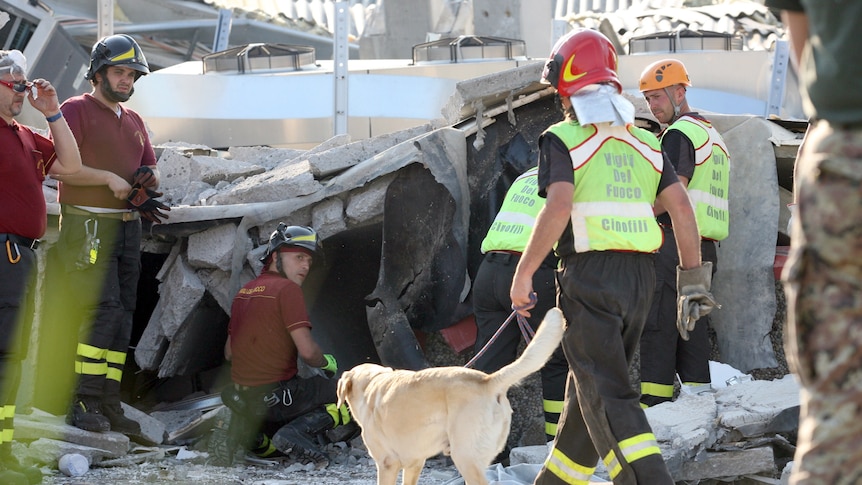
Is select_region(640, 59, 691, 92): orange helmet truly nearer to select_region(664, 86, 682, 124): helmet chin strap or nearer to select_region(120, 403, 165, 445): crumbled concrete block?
select_region(664, 86, 682, 124): helmet chin strap

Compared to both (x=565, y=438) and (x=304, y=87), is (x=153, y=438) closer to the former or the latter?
(x=565, y=438)

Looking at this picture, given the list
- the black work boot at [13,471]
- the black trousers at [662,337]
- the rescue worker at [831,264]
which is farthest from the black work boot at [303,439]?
the rescue worker at [831,264]

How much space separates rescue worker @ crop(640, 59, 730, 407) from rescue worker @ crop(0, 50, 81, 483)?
3.43 m

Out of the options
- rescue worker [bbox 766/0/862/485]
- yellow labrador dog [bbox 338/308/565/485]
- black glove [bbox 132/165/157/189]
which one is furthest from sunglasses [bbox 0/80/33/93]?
rescue worker [bbox 766/0/862/485]

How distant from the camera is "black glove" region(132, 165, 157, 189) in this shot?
6562 millimetres

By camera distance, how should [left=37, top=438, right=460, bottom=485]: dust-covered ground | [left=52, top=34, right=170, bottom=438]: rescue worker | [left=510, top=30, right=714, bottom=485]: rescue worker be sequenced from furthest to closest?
[left=52, top=34, right=170, bottom=438]: rescue worker < [left=37, top=438, right=460, bottom=485]: dust-covered ground < [left=510, top=30, right=714, bottom=485]: rescue worker

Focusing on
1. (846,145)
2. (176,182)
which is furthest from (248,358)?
(846,145)

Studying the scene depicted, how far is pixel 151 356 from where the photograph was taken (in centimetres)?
749

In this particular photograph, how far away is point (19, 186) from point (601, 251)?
10.1 ft

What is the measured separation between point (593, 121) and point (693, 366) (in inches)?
111

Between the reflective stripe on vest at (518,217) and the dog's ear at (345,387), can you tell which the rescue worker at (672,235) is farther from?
the dog's ear at (345,387)

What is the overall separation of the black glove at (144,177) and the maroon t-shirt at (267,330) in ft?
2.92

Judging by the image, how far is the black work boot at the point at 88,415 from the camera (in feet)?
20.8

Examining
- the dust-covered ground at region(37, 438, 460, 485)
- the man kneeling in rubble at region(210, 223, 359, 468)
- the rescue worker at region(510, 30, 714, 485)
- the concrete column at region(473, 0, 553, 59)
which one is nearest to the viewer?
the rescue worker at region(510, 30, 714, 485)
